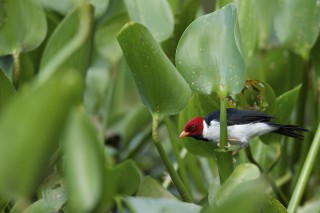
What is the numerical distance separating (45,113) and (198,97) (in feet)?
1.54

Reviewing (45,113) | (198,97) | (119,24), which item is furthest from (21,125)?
(119,24)

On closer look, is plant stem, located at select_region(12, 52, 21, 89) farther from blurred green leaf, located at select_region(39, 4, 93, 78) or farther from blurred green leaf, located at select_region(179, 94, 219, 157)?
blurred green leaf, located at select_region(179, 94, 219, 157)

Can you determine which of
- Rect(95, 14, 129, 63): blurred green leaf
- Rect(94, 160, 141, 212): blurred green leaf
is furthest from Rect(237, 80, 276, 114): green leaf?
Rect(95, 14, 129, 63): blurred green leaf

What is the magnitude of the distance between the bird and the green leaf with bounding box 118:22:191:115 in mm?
91

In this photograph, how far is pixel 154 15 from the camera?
3.31 ft

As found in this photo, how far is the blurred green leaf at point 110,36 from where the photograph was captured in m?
1.23

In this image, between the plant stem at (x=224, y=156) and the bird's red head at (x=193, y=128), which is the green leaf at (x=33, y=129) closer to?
the plant stem at (x=224, y=156)

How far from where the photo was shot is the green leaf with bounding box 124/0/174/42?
3.29ft

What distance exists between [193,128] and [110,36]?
34 centimetres

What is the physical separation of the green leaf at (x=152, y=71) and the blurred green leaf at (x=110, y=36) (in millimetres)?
418

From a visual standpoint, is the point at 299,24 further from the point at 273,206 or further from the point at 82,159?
the point at 82,159

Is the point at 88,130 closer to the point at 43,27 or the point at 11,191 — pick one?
the point at 11,191

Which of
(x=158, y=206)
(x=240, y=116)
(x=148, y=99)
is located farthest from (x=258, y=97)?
(x=158, y=206)

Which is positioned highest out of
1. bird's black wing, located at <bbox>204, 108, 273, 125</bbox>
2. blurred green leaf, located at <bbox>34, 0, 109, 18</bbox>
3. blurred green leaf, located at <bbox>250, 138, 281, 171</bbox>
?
blurred green leaf, located at <bbox>34, 0, 109, 18</bbox>
